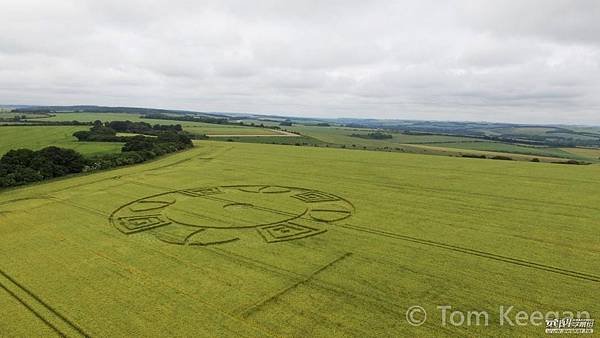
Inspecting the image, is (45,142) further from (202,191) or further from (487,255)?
(487,255)

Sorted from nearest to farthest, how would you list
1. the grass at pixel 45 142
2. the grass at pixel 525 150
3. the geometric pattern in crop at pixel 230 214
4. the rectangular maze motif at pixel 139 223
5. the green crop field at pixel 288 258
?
the green crop field at pixel 288 258
the geometric pattern in crop at pixel 230 214
the rectangular maze motif at pixel 139 223
the grass at pixel 45 142
the grass at pixel 525 150

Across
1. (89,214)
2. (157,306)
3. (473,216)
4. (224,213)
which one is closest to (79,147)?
(89,214)

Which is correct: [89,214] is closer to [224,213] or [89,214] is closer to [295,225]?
[224,213]

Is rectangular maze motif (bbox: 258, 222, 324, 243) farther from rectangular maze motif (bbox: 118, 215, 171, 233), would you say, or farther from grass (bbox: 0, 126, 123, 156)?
grass (bbox: 0, 126, 123, 156)

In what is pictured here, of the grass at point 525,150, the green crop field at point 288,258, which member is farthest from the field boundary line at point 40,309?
the grass at point 525,150

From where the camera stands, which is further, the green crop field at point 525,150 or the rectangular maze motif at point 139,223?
the green crop field at point 525,150

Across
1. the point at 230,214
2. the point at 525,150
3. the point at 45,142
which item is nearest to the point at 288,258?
the point at 230,214

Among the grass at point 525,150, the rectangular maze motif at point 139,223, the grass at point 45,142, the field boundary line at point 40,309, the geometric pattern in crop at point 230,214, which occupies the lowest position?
the field boundary line at point 40,309

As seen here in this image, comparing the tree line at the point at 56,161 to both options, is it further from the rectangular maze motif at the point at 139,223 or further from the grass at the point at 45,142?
the rectangular maze motif at the point at 139,223
